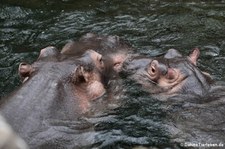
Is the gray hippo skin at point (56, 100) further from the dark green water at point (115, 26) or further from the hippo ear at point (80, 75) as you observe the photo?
the dark green water at point (115, 26)

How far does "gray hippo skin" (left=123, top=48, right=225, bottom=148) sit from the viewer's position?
149 inches

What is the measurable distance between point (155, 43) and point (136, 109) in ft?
6.98

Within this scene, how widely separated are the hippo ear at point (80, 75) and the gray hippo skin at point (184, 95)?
1.80 ft

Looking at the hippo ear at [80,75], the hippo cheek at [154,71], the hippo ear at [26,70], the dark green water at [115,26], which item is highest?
the hippo ear at [26,70]

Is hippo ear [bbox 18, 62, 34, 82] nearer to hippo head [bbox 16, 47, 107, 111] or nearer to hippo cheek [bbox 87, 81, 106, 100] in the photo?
hippo head [bbox 16, 47, 107, 111]

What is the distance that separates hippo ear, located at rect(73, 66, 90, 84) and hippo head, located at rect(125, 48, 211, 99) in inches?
22.0

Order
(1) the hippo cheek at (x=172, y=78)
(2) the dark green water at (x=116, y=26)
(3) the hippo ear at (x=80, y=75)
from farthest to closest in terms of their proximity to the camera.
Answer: (2) the dark green water at (x=116, y=26)
(1) the hippo cheek at (x=172, y=78)
(3) the hippo ear at (x=80, y=75)

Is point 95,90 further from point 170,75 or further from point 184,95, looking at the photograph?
point 184,95

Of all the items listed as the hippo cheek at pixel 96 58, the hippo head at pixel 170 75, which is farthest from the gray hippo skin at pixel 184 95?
the hippo cheek at pixel 96 58

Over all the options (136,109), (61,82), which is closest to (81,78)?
(61,82)

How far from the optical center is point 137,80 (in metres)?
4.64

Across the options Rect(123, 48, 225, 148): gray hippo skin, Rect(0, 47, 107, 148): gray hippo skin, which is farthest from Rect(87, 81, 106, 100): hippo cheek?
Rect(123, 48, 225, 148): gray hippo skin

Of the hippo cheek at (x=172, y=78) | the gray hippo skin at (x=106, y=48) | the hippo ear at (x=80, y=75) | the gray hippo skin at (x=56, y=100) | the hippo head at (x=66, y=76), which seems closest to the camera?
the gray hippo skin at (x=56, y=100)

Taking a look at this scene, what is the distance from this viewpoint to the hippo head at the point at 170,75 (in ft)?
14.1
